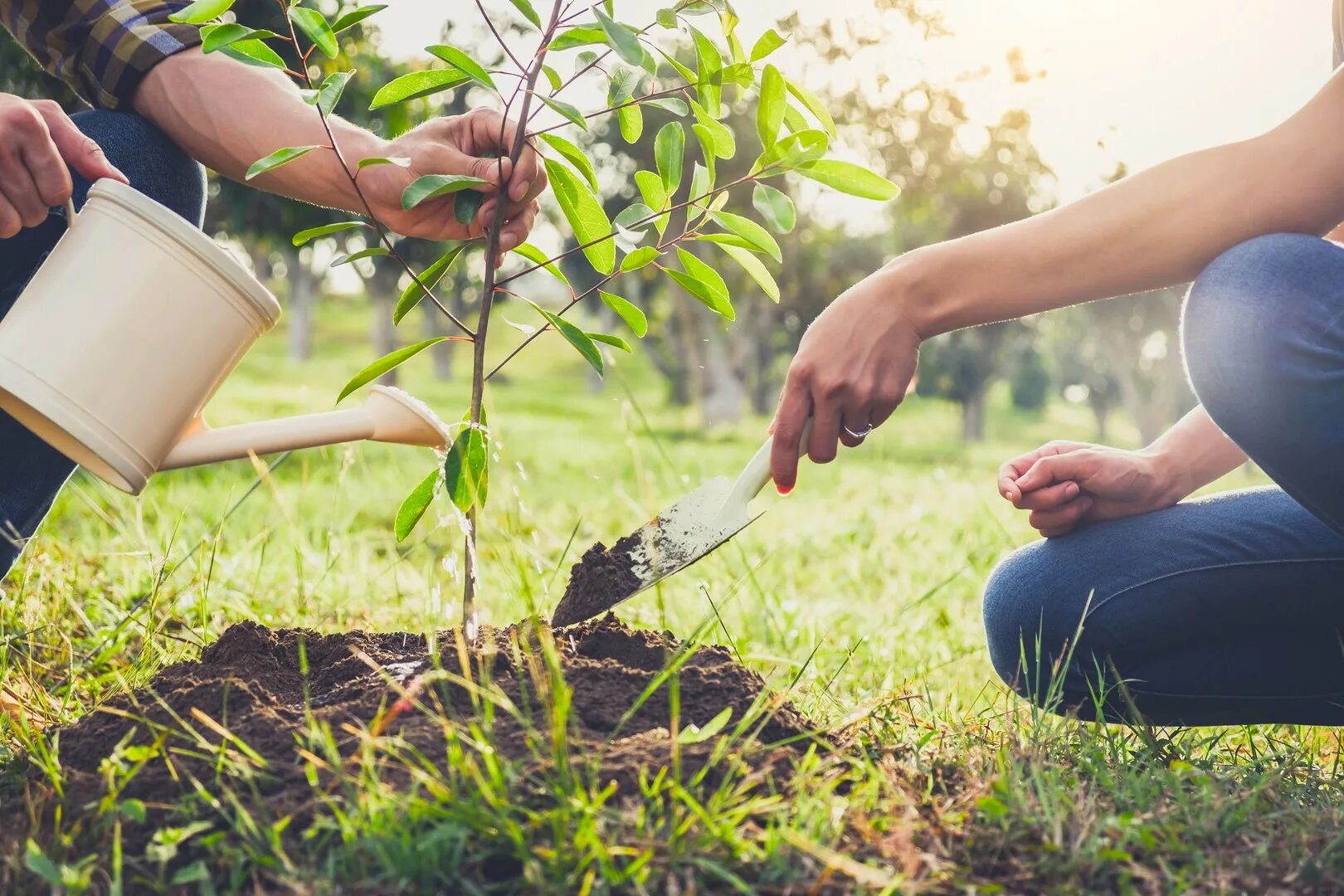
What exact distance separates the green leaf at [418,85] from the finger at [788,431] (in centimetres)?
64

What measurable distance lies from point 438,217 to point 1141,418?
29690 millimetres

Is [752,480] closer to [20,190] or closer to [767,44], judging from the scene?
[767,44]

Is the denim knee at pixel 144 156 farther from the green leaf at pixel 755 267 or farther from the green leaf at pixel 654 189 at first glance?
the green leaf at pixel 755 267

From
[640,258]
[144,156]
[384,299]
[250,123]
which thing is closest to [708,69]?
[640,258]

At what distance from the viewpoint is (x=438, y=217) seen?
1774mm

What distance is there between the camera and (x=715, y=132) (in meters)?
1.56

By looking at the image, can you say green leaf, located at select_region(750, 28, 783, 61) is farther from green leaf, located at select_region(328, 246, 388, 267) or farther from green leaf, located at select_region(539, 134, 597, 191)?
green leaf, located at select_region(328, 246, 388, 267)

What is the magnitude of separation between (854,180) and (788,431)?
0.37 m

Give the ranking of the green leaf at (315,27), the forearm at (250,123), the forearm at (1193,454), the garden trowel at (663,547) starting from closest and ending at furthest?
the green leaf at (315,27) → the garden trowel at (663,547) → the forearm at (250,123) → the forearm at (1193,454)

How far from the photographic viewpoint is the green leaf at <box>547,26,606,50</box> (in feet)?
4.74

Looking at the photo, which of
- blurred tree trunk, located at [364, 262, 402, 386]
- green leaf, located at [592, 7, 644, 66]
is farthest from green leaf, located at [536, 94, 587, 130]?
blurred tree trunk, located at [364, 262, 402, 386]

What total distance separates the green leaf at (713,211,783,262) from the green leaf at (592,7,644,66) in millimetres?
269

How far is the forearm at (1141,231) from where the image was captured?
1470 mm

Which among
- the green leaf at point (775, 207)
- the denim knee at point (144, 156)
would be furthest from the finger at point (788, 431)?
the denim knee at point (144, 156)
